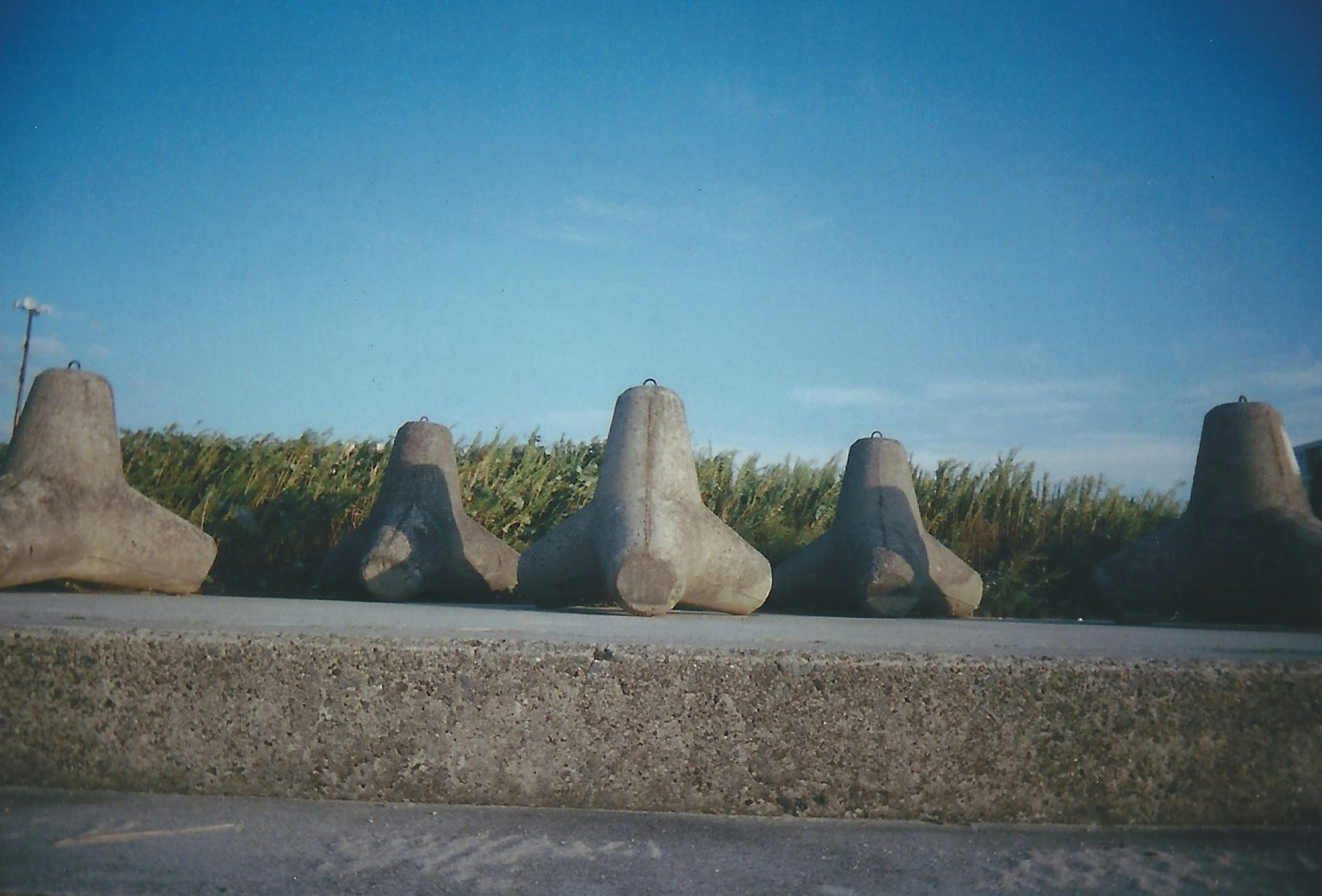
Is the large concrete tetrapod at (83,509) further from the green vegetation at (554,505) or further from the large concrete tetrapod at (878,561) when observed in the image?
the large concrete tetrapod at (878,561)

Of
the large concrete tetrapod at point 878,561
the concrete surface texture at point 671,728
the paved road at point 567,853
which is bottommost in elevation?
the paved road at point 567,853

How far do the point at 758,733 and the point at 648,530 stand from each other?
2.04m

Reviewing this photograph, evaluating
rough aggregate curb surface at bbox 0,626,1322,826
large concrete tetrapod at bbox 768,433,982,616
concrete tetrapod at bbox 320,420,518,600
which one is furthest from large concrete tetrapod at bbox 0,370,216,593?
large concrete tetrapod at bbox 768,433,982,616

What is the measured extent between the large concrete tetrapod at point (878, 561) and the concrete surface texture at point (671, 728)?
2.69m

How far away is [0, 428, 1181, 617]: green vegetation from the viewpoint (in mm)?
6145

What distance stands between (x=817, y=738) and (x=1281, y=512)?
3.81 meters

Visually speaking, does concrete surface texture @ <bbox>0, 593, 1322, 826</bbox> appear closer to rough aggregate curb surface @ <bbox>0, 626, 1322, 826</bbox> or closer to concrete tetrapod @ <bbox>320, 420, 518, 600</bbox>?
rough aggregate curb surface @ <bbox>0, 626, 1322, 826</bbox>

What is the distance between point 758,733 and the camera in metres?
1.89

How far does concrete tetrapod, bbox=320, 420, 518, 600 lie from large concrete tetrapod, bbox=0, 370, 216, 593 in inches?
29.2

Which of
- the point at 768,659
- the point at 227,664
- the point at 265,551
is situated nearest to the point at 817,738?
the point at 768,659

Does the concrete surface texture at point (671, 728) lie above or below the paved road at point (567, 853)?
above

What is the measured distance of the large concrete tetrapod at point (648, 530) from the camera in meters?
4.03

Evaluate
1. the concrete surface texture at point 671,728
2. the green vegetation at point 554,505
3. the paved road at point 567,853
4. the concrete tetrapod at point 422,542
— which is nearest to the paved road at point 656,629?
the concrete surface texture at point 671,728

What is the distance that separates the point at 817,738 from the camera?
189 centimetres
